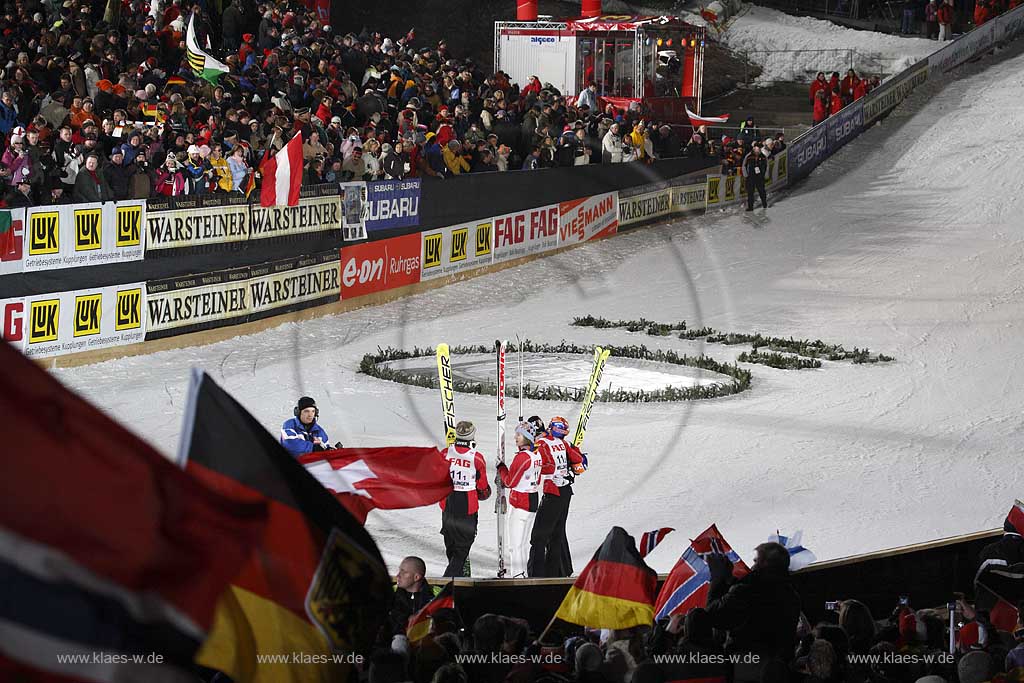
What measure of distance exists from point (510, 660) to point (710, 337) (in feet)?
50.4

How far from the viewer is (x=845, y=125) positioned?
34.1 m

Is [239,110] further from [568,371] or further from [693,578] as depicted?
[693,578]

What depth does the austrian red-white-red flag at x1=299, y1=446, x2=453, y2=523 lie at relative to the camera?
844 centimetres

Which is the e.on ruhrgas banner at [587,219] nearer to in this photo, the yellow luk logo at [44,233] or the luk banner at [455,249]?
the luk banner at [455,249]

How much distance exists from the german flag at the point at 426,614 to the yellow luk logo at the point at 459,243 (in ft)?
52.5

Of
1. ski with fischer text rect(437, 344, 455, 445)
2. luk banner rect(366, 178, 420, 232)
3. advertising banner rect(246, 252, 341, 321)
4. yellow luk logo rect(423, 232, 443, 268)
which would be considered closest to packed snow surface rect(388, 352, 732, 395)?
advertising banner rect(246, 252, 341, 321)

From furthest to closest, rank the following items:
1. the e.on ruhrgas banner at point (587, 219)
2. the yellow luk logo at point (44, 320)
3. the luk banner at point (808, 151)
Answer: the luk banner at point (808, 151) < the e.on ruhrgas banner at point (587, 219) < the yellow luk logo at point (44, 320)

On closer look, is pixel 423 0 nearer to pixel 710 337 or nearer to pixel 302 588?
pixel 710 337

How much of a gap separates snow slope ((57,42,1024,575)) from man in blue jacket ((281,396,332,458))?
163cm

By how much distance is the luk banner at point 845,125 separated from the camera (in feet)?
110

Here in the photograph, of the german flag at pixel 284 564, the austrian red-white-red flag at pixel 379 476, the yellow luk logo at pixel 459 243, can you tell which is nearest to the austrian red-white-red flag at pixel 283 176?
the yellow luk logo at pixel 459 243

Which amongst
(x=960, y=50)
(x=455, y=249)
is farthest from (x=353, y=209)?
(x=960, y=50)

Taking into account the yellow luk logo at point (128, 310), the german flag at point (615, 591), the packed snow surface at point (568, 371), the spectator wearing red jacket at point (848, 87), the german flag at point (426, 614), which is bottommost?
the packed snow surface at point (568, 371)

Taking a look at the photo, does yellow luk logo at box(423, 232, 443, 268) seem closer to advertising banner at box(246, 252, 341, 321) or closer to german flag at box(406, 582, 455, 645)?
advertising banner at box(246, 252, 341, 321)
